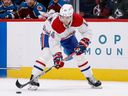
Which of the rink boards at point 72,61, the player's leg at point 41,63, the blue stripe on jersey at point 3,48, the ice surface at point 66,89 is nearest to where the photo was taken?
the ice surface at point 66,89

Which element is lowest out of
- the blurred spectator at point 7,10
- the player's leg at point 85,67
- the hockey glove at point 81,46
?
the player's leg at point 85,67

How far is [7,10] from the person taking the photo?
8.69 m

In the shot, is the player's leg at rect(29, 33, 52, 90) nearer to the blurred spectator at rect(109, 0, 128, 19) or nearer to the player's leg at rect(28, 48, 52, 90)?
the player's leg at rect(28, 48, 52, 90)

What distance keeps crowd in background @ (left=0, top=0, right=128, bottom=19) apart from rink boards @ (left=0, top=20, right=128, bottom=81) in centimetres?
53

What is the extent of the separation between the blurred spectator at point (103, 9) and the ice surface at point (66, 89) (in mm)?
1470

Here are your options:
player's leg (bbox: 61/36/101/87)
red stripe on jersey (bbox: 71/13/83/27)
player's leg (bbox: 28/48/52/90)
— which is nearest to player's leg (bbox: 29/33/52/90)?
player's leg (bbox: 28/48/52/90)

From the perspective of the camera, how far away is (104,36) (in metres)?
7.65

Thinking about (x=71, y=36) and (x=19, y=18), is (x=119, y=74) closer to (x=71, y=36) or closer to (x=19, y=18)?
(x=71, y=36)

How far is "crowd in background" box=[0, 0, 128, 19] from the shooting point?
8.38 m

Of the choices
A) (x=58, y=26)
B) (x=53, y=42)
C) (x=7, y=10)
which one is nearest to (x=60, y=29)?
(x=58, y=26)

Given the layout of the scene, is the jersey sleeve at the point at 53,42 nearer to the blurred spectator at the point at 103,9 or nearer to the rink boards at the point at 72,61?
the rink boards at the point at 72,61

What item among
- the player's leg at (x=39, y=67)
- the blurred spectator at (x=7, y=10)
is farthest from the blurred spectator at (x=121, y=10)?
the player's leg at (x=39, y=67)

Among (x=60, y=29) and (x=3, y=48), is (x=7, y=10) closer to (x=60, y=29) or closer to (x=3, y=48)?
(x=3, y=48)

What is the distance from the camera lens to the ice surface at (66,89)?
6086mm
